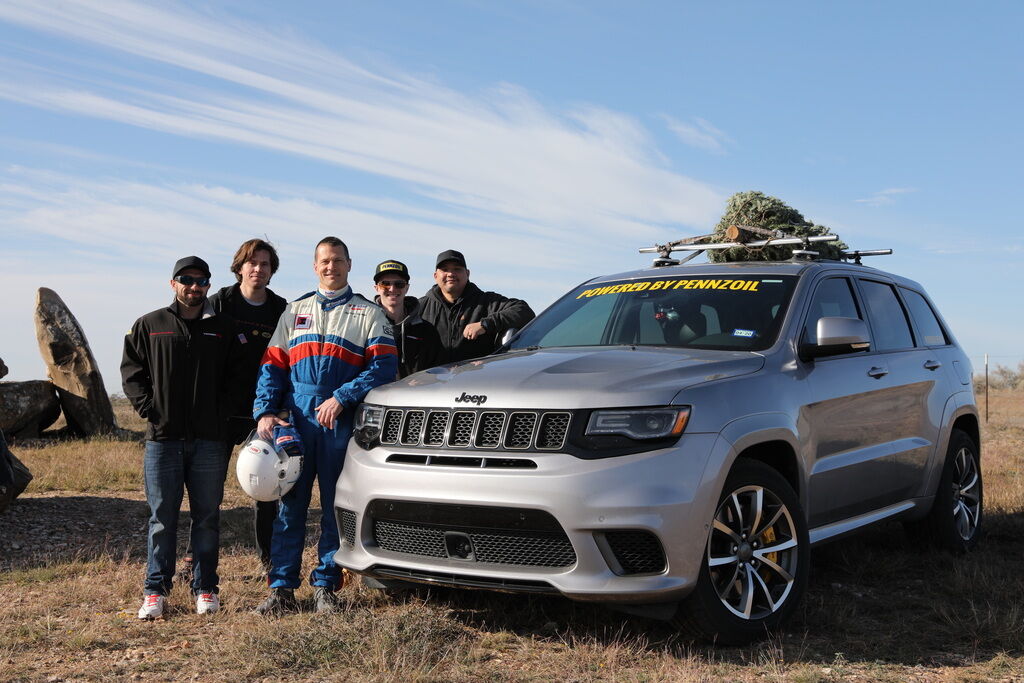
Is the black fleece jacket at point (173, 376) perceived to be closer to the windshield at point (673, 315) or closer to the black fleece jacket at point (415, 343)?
the black fleece jacket at point (415, 343)

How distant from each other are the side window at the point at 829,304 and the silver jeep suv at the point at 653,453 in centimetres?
2

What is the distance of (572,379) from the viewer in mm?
4625

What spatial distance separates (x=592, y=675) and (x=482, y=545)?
0.73m

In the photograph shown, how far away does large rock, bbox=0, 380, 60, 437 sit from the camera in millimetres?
14695

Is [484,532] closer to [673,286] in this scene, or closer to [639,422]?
[639,422]

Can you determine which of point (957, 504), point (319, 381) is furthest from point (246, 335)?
point (957, 504)

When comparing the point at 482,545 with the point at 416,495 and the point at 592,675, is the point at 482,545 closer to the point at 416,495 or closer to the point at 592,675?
the point at 416,495

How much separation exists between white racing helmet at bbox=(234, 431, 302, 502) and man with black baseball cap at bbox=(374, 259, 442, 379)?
4.22 ft

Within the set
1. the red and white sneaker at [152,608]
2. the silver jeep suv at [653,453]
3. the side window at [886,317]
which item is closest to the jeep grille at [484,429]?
the silver jeep suv at [653,453]

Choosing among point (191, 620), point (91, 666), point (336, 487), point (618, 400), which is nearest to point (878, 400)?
point (618, 400)

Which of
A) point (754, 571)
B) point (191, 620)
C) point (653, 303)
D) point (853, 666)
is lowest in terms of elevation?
point (191, 620)

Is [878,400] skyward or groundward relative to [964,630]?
skyward

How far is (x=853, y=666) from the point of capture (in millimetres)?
4539

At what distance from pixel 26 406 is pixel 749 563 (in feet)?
42.8
